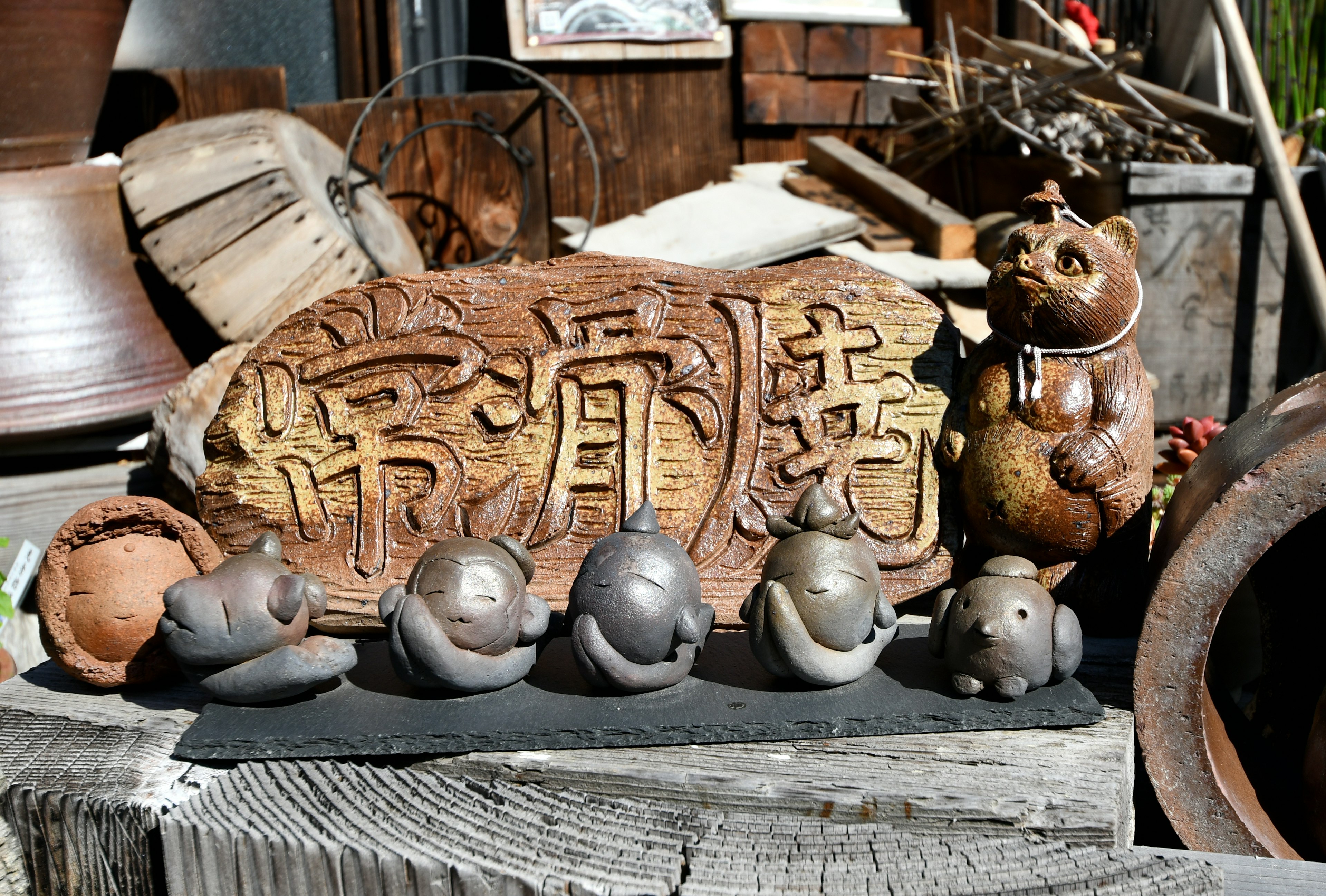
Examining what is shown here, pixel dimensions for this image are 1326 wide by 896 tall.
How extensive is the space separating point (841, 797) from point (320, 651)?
91 centimetres

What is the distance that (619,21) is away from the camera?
14.8 feet

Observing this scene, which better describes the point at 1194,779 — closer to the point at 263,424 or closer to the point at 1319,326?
the point at 263,424

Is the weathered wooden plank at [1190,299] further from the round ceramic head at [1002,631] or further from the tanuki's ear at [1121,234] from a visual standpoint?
the round ceramic head at [1002,631]

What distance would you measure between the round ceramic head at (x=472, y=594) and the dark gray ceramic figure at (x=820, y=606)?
41 centimetres

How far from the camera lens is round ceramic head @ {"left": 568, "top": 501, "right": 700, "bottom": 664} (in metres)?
1.76

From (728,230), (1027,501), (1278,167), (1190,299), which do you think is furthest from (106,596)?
(1278,167)

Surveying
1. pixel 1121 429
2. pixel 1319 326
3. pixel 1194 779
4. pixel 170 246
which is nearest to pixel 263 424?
pixel 170 246

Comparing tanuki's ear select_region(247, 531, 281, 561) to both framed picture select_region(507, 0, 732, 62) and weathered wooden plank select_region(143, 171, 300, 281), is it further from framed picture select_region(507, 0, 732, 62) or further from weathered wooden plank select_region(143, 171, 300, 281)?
framed picture select_region(507, 0, 732, 62)

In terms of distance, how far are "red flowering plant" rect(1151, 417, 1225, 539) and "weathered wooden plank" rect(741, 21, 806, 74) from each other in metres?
2.50

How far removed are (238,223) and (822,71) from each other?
264 cm

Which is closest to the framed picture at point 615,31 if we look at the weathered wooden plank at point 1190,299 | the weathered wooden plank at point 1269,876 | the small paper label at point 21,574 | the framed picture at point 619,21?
the framed picture at point 619,21

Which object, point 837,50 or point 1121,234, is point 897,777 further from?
point 837,50

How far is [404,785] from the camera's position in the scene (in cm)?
172

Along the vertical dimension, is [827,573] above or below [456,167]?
below
